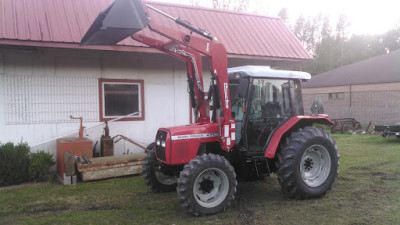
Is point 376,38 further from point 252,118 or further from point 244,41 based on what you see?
point 252,118

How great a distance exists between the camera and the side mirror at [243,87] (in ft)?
17.0

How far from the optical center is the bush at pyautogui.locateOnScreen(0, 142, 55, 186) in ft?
22.4

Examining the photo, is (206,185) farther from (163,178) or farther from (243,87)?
(243,87)

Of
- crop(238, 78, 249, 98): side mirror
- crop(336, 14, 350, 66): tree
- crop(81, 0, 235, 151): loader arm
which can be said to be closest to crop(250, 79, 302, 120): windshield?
crop(238, 78, 249, 98): side mirror

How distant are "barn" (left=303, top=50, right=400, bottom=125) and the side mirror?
61.0ft

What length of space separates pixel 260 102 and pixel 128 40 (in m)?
3.85

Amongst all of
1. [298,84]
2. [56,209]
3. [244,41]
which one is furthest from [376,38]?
[56,209]

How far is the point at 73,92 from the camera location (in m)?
8.11

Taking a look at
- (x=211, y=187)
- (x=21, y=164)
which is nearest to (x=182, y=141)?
(x=211, y=187)

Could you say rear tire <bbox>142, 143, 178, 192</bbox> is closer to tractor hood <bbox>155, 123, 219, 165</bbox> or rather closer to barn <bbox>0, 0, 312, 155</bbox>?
tractor hood <bbox>155, 123, 219, 165</bbox>

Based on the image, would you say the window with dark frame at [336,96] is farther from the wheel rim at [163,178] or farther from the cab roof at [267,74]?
the wheel rim at [163,178]

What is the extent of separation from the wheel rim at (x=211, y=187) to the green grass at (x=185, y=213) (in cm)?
24

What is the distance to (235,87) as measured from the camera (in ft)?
18.8

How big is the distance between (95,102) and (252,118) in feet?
14.9
